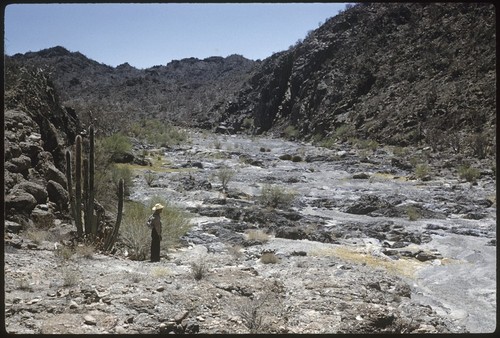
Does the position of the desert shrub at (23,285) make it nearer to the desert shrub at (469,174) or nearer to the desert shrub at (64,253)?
the desert shrub at (64,253)

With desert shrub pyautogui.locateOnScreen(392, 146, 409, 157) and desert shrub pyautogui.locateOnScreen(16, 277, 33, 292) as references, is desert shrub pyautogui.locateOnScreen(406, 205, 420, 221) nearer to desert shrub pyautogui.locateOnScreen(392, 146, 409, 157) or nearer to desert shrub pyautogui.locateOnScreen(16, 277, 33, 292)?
desert shrub pyautogui.locateOnScreen(16, 277, 33, 292)

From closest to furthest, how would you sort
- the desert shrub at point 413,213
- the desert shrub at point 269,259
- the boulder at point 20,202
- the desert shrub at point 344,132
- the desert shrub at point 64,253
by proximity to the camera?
1. the desert shrub at point 64,253
2. the boulder at point 20,202
3. the desert shrub at point 269,259
4. the desert shrub at point 413,213
5. the desert shrub at point 344,132

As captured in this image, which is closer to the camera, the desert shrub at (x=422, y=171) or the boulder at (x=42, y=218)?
A: the boulder at (x=42, y=218)

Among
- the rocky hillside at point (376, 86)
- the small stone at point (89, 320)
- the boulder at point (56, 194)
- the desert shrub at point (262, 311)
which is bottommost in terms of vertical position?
the desert shrub at point (262, 311)

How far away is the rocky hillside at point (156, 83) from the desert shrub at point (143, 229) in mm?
51229

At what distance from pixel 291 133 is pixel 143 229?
34829 mm

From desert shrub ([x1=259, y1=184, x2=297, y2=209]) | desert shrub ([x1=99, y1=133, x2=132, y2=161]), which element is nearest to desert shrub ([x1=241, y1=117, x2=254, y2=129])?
desert shrub ([x1=99, y1=133, x2=132, y2=161])

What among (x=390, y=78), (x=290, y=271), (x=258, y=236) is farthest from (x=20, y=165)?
(x=390, y=78)

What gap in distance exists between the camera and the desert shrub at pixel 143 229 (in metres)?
9.04

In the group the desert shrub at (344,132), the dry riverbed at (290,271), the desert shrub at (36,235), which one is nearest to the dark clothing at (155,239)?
the dry riverbed at (290,271)

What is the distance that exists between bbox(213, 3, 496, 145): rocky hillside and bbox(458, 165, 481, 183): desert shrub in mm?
6092

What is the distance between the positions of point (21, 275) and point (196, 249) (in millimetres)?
4175

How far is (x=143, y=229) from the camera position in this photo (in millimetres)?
9461

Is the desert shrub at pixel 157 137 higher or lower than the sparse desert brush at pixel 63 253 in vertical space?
higher
